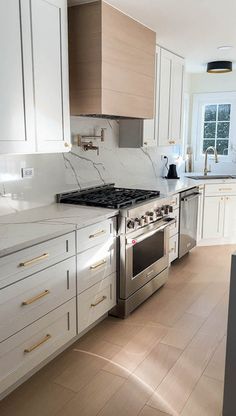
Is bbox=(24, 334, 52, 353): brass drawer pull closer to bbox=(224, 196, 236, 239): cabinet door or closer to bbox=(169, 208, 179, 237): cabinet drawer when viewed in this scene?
bbox=(169, 208, 179, 237): cabinet drawer

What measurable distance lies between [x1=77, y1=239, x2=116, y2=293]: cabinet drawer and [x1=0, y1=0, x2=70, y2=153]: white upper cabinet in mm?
752

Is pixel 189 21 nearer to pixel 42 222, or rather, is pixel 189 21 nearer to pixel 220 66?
pixel 220 66

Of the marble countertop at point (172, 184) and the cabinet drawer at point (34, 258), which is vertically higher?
the marble countertop at point (172, 184)

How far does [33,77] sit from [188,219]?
258 centimetres

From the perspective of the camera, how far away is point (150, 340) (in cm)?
261

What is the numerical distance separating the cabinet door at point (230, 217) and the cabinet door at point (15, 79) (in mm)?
3256

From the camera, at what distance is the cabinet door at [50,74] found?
2.21 metres

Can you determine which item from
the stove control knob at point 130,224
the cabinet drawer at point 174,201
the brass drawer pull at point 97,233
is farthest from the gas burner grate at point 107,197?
the cabinet drawer at point 174,201

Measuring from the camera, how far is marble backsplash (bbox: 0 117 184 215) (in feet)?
8.24

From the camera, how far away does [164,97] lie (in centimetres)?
399

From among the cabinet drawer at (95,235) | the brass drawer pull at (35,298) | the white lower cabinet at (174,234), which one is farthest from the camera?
the white lower cabinet at (174,234)

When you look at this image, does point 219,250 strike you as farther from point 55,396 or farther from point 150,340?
point 55,396

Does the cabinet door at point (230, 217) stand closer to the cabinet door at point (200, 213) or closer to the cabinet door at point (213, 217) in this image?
the cabinet door at point (213, 217)

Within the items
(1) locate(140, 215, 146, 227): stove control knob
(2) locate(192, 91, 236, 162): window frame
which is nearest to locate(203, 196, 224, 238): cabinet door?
(2) locate(192, 91, 236, 162): window frame
